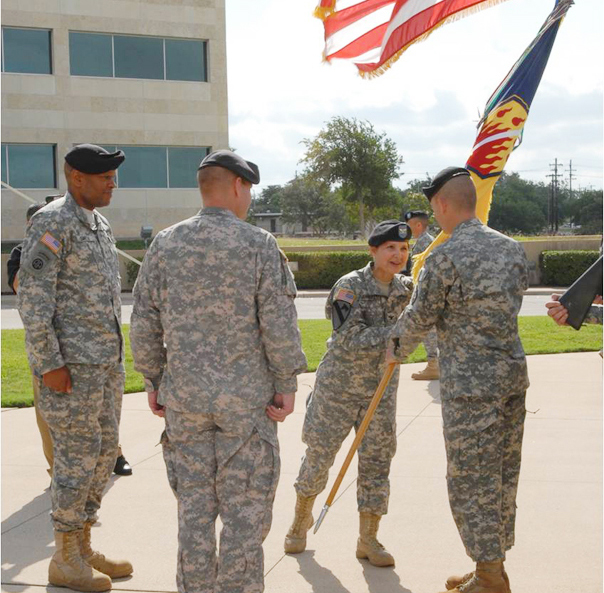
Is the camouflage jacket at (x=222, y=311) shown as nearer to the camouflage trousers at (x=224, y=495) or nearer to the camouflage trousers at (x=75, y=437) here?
the camouflage trousers at (x=224, y=495)

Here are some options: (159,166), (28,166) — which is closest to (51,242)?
(28,166)

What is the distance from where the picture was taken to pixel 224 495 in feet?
11.7

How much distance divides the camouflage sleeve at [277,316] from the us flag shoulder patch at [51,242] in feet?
3.81

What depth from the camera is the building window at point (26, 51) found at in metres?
30.0

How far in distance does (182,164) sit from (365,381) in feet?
94.3

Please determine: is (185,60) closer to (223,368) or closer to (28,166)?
(28,166)

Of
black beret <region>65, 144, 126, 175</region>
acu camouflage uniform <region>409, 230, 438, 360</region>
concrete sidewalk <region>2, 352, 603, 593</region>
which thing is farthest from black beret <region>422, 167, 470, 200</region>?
acu camouflage uniform <region>409, 230, 438, 360</region>

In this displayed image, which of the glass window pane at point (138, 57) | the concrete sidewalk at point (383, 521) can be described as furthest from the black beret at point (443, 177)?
the glass window pane at point (138, 57)

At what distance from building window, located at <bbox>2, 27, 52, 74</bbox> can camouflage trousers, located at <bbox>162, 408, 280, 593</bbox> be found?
2928 cm

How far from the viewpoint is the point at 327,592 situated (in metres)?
4.25

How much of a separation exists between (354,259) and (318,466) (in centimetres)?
2371

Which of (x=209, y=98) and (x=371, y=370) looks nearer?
(x=371, y=370)

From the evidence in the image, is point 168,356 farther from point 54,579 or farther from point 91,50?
point 91,50

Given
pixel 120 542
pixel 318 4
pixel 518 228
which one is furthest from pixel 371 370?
pixel 518 228
